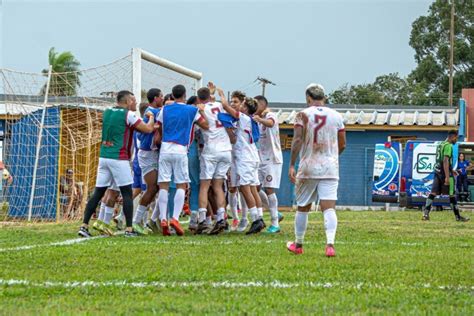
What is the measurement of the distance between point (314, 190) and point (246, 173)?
12.2 feet

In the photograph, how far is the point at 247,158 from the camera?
14.5 meters

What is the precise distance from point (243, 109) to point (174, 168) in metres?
1.51

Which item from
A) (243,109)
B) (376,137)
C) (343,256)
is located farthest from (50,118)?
(376,137)

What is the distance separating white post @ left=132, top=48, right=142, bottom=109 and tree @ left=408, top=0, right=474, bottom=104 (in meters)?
48.2

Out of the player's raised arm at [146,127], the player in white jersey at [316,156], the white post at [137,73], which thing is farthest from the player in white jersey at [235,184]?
the player in white jersey at [316,156]

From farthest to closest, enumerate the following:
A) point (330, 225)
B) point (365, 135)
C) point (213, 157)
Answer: point (365, 135)
point (213, 157)
point (330, 225)

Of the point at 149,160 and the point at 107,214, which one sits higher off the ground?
the point at 149,160

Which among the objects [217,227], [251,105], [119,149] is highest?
[251,105]

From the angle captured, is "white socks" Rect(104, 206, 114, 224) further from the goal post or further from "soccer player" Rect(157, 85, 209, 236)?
the goal post

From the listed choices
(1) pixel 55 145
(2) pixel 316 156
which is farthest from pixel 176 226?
(1) pixel 55 145

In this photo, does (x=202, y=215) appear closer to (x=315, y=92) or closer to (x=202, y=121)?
(x=202, y=121)

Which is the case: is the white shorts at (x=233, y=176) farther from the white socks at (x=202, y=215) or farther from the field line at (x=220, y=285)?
the field line at (x=220, y=285)

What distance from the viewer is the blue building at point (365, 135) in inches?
1412

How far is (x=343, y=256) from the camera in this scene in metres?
10.2
